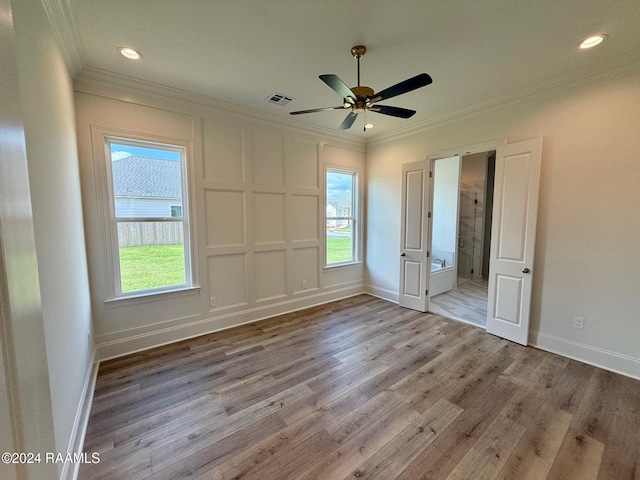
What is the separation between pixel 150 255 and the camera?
10.1 ft

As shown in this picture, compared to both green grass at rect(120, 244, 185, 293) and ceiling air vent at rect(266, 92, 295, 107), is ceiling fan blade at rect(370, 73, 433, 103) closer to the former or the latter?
ceiling air vent at rect(266, 92, 295, 107)

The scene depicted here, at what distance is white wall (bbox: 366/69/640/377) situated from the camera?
249 centimetres

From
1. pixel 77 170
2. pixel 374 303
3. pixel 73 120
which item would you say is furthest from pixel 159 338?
pixel 374 303

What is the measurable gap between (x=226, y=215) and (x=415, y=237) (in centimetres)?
287

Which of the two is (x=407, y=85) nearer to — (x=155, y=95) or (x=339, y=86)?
(x=339, y=86)

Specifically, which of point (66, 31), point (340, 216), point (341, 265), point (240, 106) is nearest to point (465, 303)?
point (341, 265)

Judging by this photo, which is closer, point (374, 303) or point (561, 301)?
point (561, 301)

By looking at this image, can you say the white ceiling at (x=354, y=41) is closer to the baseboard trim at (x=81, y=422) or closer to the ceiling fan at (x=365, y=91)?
the ceiling fan at (x=365, y=91)

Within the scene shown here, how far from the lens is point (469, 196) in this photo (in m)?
6.46

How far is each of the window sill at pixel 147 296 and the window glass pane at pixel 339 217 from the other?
231 centimetres

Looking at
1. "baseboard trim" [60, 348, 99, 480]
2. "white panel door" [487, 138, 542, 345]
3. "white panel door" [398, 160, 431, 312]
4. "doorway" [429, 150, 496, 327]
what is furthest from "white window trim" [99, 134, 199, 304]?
"doorway" [429, 150, 496, 327]

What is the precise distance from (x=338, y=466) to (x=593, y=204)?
3337mm

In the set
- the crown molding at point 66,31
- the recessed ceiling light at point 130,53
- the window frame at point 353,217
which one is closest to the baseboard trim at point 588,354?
the window frame at point 353,217

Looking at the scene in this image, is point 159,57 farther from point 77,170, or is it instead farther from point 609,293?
point 609,293
